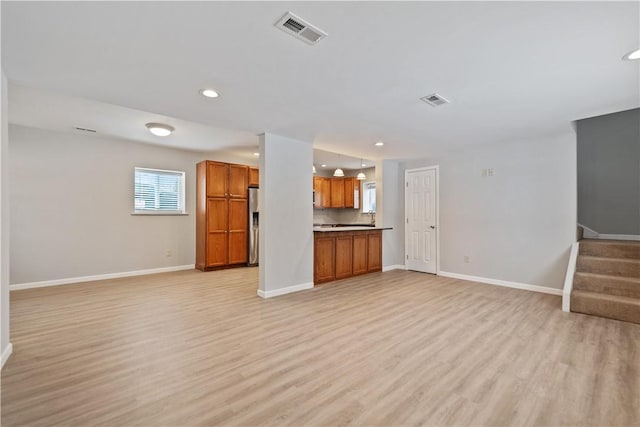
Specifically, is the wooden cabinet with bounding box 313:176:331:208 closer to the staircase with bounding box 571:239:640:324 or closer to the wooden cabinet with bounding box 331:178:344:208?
the wooden cabinet with bounding box 331:178:344:208

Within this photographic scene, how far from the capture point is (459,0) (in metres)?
1.63

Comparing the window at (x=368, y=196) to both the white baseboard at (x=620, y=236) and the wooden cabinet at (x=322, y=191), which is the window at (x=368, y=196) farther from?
the white baseboard at (x=620, y=236)

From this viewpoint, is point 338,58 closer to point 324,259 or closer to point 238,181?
point 324,259

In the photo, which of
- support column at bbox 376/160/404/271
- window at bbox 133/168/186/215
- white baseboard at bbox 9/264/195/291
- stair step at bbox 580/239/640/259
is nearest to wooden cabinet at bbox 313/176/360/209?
support column at bbox 376/160/404/271

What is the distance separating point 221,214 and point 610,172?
6.82 m

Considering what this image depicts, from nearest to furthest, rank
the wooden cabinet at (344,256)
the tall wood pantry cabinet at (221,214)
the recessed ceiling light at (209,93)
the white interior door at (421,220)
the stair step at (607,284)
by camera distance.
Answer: the recessed ceiling light at (209,93), the stair step at (607,284), the wooden cabinet at (344,256), the white interior door at (421,220), the tall wood pantry cabinet at (221,214)

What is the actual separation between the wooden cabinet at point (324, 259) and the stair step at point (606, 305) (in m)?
3.35

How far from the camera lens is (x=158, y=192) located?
604 cm

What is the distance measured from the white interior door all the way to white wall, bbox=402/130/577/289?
0.63 ft

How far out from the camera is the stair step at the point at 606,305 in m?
3.22

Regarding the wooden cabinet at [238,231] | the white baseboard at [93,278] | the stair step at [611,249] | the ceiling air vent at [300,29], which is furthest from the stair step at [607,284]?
the white baseboard at [93,278]

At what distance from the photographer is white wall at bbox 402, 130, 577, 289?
4.38 meters

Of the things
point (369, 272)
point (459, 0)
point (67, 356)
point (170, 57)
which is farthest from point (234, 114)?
point (369, 272)

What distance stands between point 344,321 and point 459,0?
295 cm
